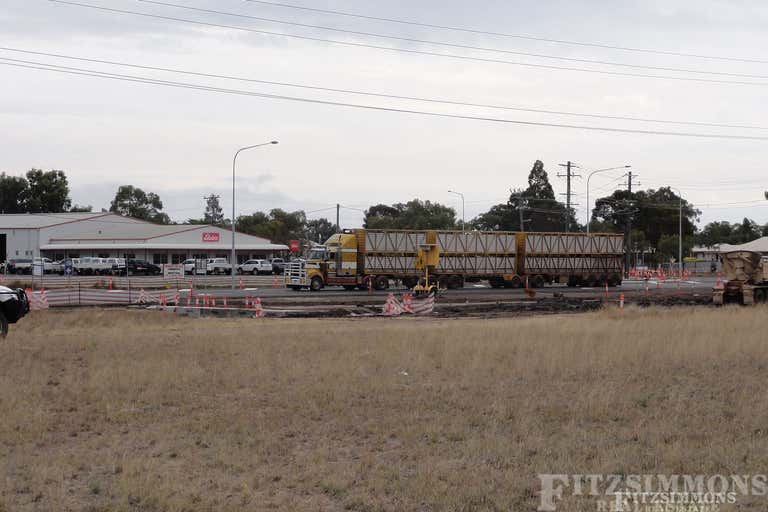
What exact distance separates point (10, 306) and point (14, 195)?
133 m

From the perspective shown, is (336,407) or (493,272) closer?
(336,407)

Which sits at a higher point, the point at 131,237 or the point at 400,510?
the point at 131,237

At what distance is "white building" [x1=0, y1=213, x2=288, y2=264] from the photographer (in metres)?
97.4

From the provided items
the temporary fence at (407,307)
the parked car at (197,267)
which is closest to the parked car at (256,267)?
the parked car at (197,267)

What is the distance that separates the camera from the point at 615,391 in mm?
12789

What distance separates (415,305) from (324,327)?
948cm

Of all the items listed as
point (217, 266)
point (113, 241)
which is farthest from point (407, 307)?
point (113, 241)

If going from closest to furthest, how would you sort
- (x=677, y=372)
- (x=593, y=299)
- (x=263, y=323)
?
(x=677, y=372) < (x=263, y=323) < (x=593, y=299)

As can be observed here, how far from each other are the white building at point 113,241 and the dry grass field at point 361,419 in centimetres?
8068

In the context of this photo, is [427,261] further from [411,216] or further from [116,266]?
[411,216]

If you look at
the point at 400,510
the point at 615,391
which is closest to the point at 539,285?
the point at 615,391

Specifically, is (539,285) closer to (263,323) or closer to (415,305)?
(415,305)

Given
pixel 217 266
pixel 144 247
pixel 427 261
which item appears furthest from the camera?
pixel 144 247

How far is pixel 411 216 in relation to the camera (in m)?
136
